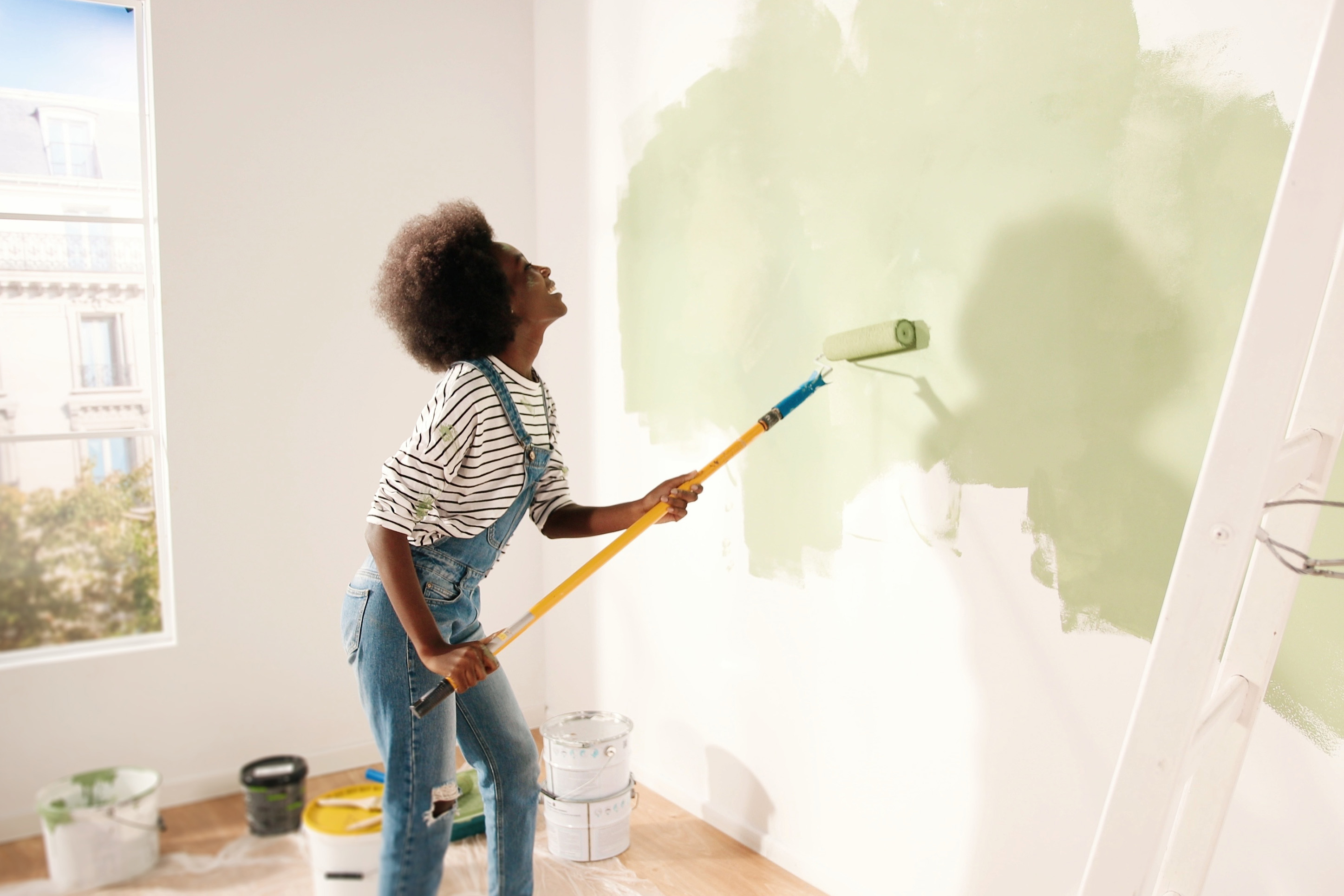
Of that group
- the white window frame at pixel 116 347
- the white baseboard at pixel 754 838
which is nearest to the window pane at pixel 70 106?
the white window frame at pixel 116 347

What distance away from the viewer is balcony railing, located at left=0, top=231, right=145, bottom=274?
9.66 ft

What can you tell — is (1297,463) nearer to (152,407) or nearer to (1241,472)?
(1241,472)

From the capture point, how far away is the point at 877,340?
1.62 m

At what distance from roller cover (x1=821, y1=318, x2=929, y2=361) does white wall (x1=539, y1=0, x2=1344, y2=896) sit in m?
0.23

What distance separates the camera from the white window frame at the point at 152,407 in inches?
92.0

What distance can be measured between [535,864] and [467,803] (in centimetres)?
27

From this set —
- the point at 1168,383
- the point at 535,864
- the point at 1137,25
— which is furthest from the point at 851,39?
the point at 535,864

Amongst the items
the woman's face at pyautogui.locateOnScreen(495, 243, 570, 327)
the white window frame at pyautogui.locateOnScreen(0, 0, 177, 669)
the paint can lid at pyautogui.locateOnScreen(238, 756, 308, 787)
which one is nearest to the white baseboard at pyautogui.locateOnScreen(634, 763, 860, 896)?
the paint can lid at pyautogui.locateOnScreen(238, 756, 308, 787)

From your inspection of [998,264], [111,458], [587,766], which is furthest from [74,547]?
[998,264]

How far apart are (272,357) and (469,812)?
1319mm

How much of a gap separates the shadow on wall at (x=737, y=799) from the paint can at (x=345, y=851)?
774 millimetres

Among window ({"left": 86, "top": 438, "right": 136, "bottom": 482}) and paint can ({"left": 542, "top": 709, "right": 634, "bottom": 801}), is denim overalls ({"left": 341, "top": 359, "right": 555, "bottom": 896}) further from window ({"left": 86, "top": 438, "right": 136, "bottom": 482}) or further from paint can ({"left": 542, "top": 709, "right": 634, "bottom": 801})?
window ({"left": 86, "top": 438, "right": 136, "bottom": 482})

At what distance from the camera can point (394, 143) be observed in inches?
105

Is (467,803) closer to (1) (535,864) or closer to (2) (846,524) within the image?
(1) (535,864)
